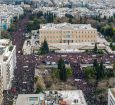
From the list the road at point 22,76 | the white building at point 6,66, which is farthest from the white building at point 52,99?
the white building at point 6,66

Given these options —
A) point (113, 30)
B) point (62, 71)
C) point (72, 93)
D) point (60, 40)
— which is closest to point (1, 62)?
point (62, 71)

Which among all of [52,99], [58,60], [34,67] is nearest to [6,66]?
[34,67]

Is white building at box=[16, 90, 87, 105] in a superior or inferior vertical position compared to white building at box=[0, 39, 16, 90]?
superior

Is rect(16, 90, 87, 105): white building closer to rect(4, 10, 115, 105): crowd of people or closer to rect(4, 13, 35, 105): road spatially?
rect(4, 10, 115, 105): crowd of people

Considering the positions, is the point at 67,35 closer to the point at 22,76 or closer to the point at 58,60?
the point at 58,60

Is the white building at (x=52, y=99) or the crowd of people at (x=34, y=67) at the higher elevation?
the white building at (x=52, y=99)

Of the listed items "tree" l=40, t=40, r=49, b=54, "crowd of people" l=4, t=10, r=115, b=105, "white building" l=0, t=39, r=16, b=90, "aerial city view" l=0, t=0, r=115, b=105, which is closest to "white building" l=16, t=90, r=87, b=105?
"aerial city view" l=0, t=0, r=115, b=105

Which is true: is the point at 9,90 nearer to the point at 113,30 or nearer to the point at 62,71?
the point at 62,71

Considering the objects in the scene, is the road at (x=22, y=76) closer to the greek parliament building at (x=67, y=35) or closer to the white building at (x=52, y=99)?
the greek parliament building at (x=67, y=35)
